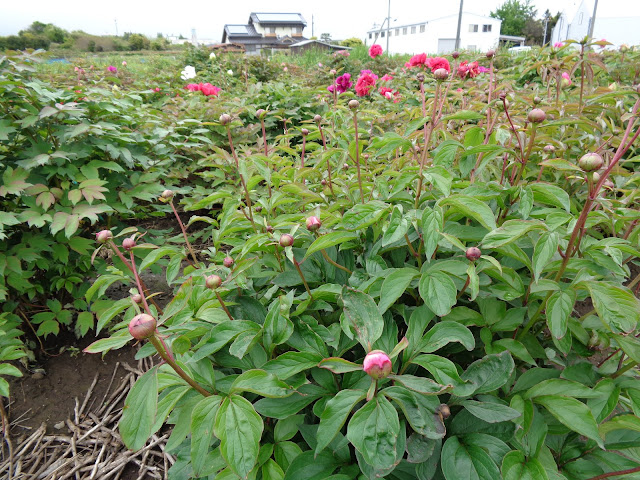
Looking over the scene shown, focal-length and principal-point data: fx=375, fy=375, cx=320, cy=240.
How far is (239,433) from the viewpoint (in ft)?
1.88

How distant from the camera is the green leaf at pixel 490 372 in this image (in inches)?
24.5

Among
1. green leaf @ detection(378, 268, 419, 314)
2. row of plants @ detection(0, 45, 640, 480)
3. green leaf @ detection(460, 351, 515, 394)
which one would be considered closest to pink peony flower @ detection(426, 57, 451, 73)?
row of plants @ detection(0, 45, 640, 480)

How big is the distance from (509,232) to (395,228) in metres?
0.19

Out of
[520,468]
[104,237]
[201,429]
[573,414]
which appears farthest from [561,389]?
[104,237]

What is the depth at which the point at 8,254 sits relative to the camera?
4.86 ft

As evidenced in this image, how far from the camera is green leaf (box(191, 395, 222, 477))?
1.89ft

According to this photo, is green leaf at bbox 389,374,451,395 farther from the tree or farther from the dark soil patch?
the tree

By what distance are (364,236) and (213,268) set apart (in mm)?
377

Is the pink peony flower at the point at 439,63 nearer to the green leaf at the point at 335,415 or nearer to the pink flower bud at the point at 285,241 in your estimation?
the pink flower bud at the point at 285,241

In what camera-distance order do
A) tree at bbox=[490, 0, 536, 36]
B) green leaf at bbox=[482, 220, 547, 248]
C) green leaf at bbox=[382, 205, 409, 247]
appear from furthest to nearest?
tree at bbox=[490, 0, 536, 36]
green leaf at bbox=[382, 205, 409, 247]
green leaf at bbox=[482, 220, 547, 248]

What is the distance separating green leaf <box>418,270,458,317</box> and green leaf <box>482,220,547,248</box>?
0.09 metres

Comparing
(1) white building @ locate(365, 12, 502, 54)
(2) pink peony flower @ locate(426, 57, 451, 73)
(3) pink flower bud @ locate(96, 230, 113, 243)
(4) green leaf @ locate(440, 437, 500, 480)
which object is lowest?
(4) green leaf @ locate(440, 437, 500, 480)

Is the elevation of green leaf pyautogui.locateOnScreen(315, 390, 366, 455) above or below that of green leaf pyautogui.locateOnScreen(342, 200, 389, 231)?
below

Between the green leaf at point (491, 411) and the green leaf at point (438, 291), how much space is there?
6.1 inches
